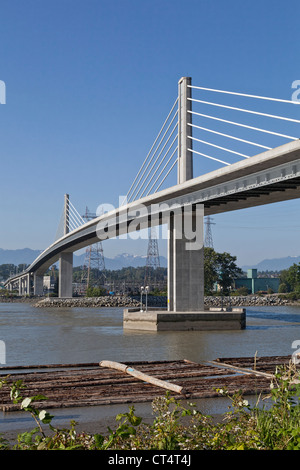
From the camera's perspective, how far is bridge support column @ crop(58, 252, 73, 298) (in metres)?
92.4

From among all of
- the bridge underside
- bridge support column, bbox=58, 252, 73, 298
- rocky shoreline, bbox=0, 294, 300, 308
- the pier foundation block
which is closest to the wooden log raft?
the bridge underside

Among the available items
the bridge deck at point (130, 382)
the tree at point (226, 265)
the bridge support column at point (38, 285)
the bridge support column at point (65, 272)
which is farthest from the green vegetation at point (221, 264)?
the bridge deck at point (130, 382)

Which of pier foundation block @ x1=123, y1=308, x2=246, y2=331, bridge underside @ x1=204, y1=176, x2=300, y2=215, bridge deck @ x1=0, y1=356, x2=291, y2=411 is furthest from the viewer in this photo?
pier foundation block @ x1=123, y1=308, x2=246, y2=331

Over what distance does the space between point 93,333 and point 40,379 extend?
67.9ft

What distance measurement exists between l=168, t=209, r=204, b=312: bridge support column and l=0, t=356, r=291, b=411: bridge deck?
2033 cm

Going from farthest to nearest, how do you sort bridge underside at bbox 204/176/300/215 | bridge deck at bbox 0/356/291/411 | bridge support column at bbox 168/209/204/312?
1. bridge support column at bbox 168/209/204/312
2. bridge underside at bbox 204/176/300/215
3. bridge deck at bbox 0/356/291/411

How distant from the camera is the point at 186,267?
41.3 m

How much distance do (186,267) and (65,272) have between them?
55125mm

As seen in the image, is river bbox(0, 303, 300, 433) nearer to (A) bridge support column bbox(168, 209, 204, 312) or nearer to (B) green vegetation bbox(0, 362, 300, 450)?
(A) bridge support column bbox(168, 209, 204, 312)

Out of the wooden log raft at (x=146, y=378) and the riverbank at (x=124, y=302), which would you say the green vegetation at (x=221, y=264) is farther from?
the wooden log raft at (x=146, y=378)

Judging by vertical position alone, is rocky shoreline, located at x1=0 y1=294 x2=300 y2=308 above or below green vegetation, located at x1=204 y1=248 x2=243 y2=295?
below

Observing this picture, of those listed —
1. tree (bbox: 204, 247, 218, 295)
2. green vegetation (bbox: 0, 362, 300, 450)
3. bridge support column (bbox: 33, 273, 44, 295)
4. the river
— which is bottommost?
the river
